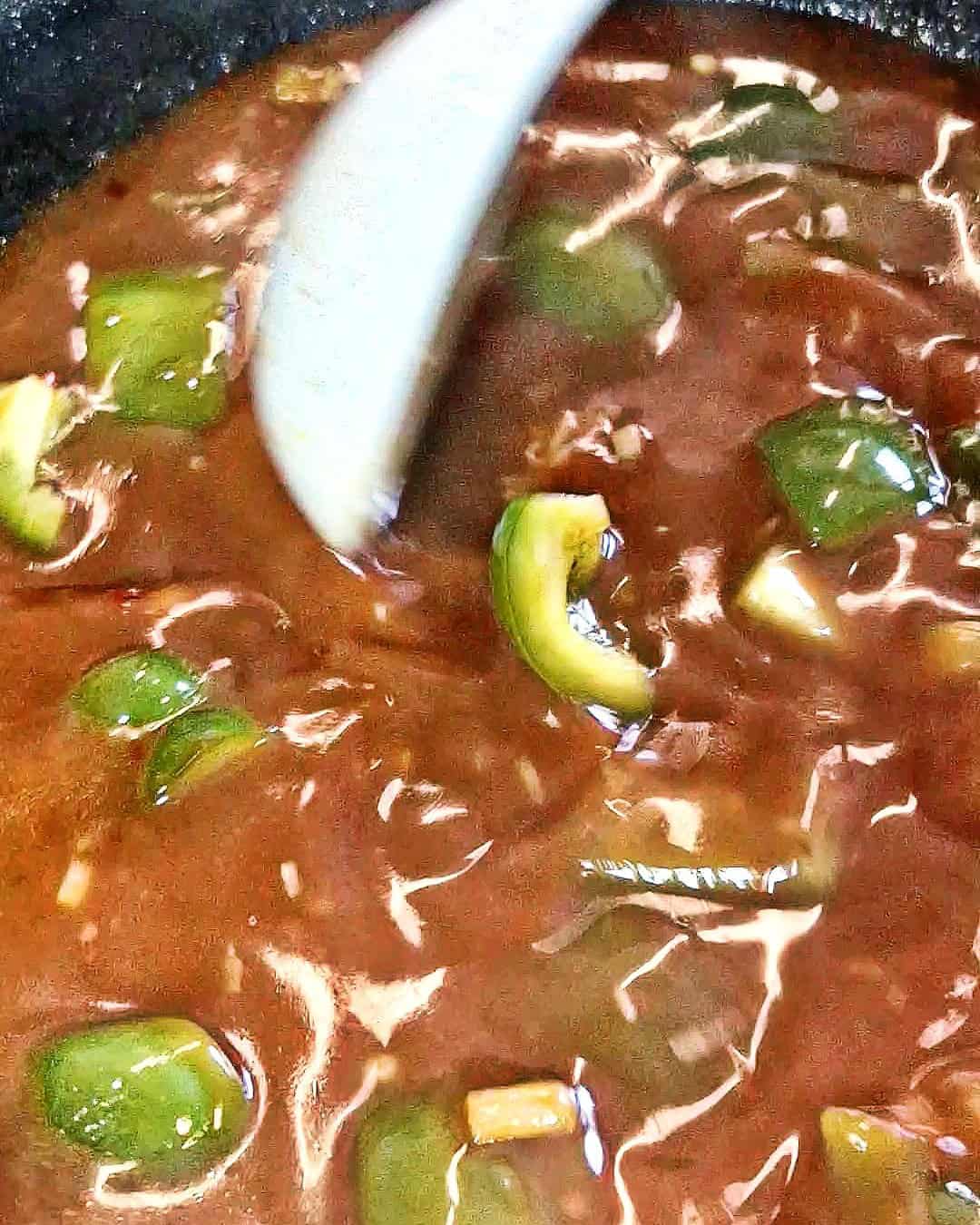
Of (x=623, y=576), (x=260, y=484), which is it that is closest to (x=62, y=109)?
(x=260, y=484)

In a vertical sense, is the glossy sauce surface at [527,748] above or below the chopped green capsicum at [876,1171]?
above

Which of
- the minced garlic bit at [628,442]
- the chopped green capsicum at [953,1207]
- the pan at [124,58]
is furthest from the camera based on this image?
the pan at [124,58]

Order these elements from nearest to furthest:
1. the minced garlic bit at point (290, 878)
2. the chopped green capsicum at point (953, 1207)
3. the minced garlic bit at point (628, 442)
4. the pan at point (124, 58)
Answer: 1. the chopped green capsicum at point (953, 1207)
2. the minced garlic bit at point (290, 878)
3. the minced garlic bit at point (628, 442)
4. the pan at point (124, 58)

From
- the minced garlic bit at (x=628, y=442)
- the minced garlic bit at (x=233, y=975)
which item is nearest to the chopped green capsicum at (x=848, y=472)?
the minced garlic bit at (x=628, y=442)

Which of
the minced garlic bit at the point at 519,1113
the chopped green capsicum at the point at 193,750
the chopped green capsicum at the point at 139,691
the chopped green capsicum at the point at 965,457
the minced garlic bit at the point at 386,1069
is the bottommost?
the minced garlic bit at the point at 519,1113

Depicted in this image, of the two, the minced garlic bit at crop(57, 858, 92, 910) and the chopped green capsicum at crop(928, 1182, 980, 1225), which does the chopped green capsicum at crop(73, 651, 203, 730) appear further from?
the chopped green capsicum at crop(928, 1182, 980, 1225)

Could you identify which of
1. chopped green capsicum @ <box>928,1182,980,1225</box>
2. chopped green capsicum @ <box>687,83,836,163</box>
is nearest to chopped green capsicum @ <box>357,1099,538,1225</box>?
chopped green capsicum @ <box>928,1182,980,1225</box>

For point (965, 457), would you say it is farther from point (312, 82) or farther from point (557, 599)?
point (312, 82)

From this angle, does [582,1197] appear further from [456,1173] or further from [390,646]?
[390,646]

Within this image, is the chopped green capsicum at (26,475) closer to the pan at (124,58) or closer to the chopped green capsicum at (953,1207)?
the pan at (124,58)
